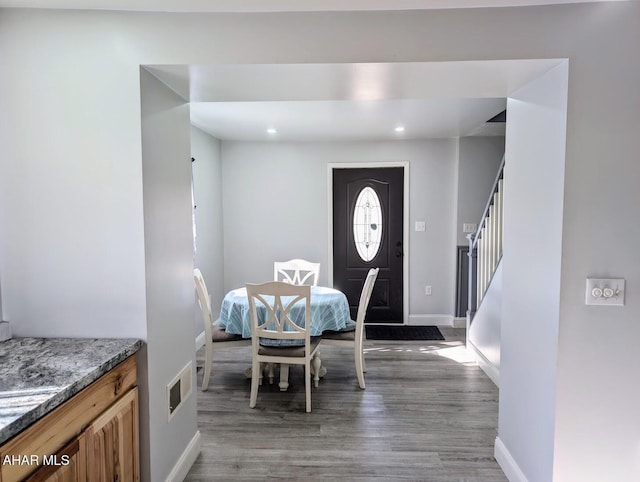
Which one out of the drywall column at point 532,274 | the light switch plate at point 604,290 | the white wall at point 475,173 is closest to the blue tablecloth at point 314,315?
the drywall column at point 532,274

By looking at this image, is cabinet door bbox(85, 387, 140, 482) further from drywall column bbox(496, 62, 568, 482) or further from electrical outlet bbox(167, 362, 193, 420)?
drywall column bbox(496, 62, 568, 482)

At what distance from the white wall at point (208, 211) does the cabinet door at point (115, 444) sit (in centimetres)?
239

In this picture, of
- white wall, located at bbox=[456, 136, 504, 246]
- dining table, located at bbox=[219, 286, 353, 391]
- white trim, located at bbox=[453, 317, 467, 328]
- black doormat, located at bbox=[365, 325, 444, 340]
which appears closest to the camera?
dining table, located at bbox=[219, 286, 353, 391]

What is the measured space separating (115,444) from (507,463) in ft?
6.41

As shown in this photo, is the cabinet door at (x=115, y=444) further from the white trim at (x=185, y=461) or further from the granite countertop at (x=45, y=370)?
the white trim at (x=185, y=461)

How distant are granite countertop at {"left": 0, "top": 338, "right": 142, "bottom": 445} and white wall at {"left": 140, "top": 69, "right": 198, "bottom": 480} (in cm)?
21

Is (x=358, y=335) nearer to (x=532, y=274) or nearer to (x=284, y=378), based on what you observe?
(x=284, y=378)

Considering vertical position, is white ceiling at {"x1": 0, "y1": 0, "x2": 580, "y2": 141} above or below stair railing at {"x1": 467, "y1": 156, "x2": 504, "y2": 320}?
above

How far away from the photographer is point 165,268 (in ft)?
5.88

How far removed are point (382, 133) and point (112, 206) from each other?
10.9ft

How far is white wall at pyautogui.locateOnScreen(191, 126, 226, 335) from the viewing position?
3.98 m

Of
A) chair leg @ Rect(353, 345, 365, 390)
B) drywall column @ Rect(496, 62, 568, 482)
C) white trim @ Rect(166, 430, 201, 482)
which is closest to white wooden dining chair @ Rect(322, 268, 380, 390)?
chair leg @ Rect(353, 345, 365, 390)

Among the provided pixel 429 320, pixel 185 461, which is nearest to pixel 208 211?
pixel 185 461

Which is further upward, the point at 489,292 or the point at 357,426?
the point at 489,292
